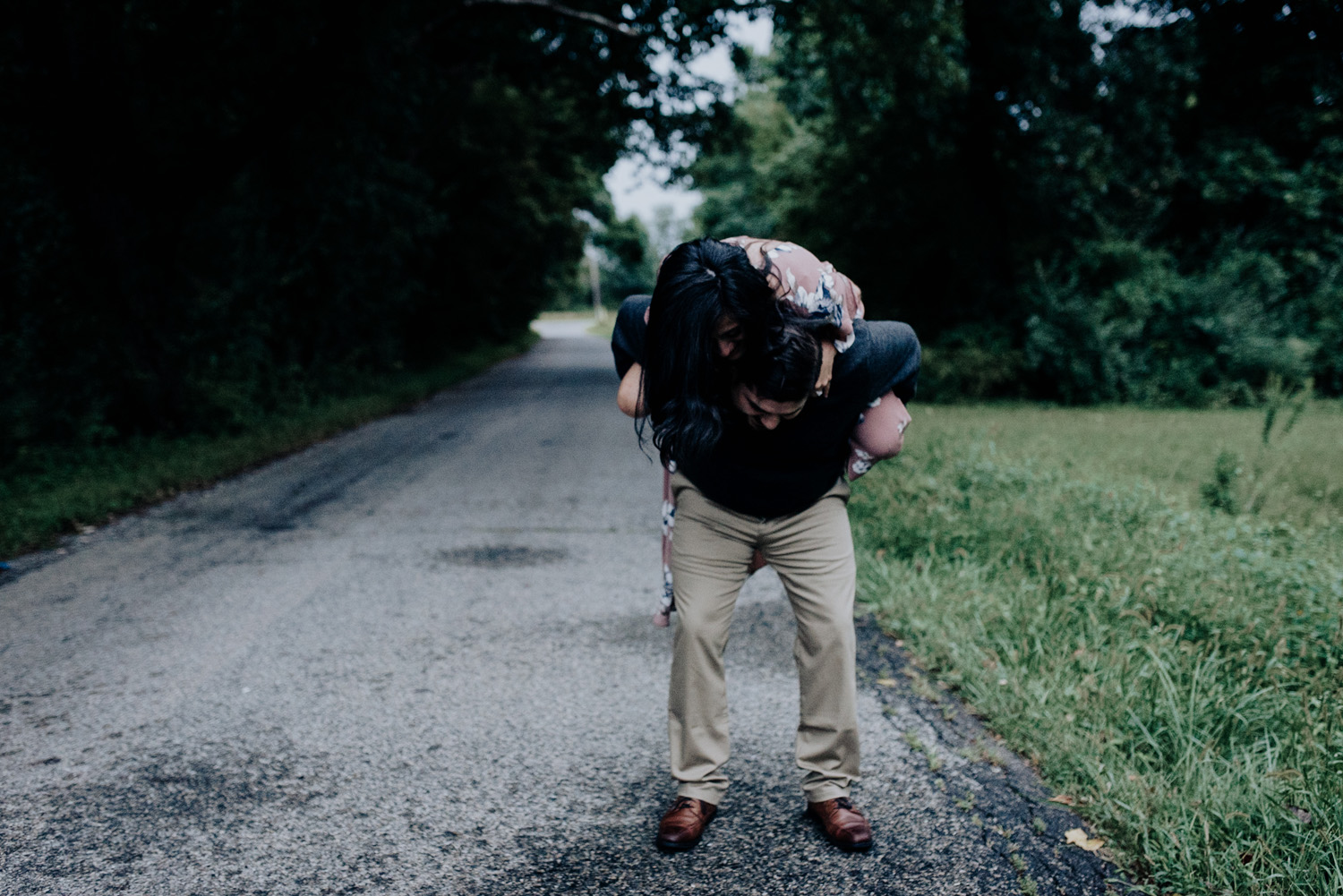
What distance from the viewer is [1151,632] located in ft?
12.2

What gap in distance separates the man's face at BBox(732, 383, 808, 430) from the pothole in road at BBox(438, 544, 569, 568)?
3592mm

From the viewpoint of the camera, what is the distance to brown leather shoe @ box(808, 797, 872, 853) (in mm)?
2576

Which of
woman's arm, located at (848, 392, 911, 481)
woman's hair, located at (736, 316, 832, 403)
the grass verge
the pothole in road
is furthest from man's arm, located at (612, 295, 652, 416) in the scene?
the grass verge

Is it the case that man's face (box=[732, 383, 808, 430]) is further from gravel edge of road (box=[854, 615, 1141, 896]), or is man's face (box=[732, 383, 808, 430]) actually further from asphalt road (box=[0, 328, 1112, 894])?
gravel edge of road (box=[854, 615, 1141, 896])

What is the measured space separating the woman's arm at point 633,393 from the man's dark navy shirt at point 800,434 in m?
0.05

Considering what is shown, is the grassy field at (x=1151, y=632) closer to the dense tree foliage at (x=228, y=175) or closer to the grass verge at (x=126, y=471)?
the grass verge at (x=126, y=471)


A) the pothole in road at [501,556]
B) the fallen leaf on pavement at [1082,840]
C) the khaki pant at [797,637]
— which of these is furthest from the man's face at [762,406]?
the pothole in road at [501,556]

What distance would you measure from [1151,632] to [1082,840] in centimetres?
141

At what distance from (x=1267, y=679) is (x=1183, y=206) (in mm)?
15690

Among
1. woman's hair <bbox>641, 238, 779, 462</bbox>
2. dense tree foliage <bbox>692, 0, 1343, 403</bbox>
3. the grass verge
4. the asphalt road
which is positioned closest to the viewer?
woman's hair <bbox>641, 238, 779, 462</bbox>

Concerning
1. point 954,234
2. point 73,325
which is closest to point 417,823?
point 73,325

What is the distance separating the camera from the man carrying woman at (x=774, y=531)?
231 centimetres

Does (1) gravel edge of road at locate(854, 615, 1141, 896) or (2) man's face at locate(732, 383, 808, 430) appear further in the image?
(1) gravel edge of road at locate(854, 615, 1141, 896)

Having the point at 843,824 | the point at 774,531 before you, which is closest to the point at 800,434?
the point at 774,531
